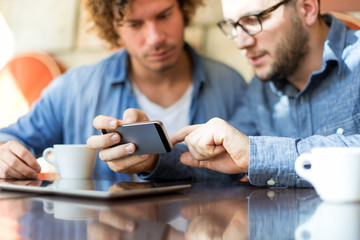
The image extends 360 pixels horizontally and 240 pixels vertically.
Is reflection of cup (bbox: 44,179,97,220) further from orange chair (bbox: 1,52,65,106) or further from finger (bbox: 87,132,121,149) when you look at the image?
orange chair (bbox: 1,52,65,106)

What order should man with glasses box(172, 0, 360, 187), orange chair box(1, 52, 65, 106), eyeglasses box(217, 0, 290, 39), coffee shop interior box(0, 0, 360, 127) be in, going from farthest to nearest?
1. orange chair box(1, 52, 65, 106)
2. coffee shop interior box(0, 0, 360, 127)
3. eyeglasses box(217, 0, 290, 39)
4. man with glasses box(172, 0, 360, 187)


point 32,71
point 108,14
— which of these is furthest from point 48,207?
point 32,71

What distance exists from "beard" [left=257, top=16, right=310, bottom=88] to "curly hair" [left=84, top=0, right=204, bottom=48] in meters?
0.69

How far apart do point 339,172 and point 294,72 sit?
2.51 ft

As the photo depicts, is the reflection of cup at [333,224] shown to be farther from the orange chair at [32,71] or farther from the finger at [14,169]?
the orange chair at [32,71]

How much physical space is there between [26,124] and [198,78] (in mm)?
709

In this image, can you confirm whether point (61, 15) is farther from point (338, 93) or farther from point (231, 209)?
point (231, 209)

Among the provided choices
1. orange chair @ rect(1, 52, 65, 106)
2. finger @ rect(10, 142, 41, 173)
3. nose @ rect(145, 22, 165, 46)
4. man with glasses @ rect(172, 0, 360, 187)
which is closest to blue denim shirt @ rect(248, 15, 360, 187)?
man with glasses @ rect(172, 0, 360, 187)

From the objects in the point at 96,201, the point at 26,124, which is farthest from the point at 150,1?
the point at 96,201

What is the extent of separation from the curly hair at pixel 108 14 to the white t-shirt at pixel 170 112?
1.18 ft

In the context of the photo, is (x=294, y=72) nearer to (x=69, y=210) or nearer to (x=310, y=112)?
(x=310, y=112)

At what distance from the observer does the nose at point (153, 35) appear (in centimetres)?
154

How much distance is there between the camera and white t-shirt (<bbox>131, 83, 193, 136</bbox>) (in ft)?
5.44

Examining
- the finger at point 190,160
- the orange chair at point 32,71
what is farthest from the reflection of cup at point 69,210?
the orange chair at point 32,71
